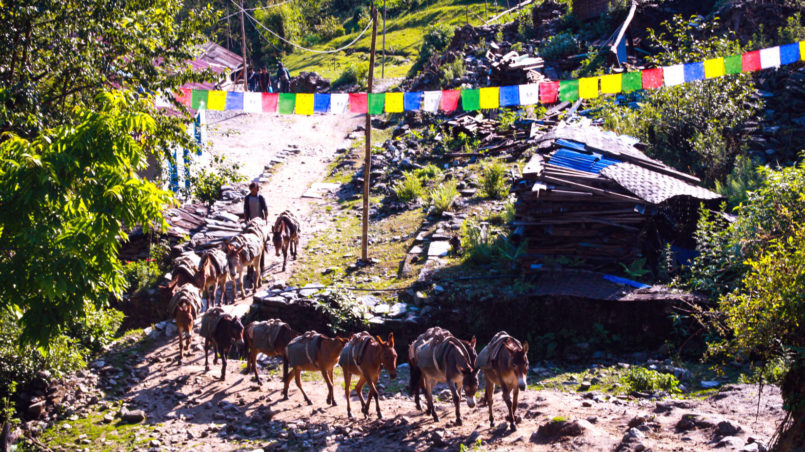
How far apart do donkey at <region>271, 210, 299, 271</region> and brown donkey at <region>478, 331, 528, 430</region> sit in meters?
8.55

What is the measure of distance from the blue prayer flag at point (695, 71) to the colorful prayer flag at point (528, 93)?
3.50 m

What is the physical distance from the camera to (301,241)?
61.7ft

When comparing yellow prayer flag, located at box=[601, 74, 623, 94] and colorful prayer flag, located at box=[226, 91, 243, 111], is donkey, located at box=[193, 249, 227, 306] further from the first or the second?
yellow prayer flag, located at box=[601, 74, 623, 94]

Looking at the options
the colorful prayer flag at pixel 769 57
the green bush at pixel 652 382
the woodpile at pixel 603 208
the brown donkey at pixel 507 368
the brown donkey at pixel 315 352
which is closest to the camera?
the brown donkey at pixel 507 368

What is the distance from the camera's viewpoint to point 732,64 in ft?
49.4

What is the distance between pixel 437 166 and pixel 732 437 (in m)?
15.9

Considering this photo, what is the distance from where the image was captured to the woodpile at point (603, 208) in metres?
12.9

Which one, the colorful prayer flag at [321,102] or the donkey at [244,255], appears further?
the colorful prayer flag at [321,102]

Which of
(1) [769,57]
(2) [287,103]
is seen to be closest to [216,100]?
(2) [287,103]

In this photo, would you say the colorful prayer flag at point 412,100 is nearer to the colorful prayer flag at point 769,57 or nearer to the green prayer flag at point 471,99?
the green prayer flag at point 471,99

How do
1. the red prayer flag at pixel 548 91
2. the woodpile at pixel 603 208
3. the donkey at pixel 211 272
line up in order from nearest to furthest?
the woodpile at pixel 603 208 < the donkey at pixel 211 272 < the red prayer flag at pixel 548 91

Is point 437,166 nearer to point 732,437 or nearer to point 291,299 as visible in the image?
point 291,299

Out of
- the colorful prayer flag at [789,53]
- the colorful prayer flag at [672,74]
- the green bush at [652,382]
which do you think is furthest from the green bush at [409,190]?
the green bush at [652,382]

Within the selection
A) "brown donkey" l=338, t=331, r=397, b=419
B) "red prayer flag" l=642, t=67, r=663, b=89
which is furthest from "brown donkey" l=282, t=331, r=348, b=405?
"red prayer flag" l=642, t=67, r=663, b=89
